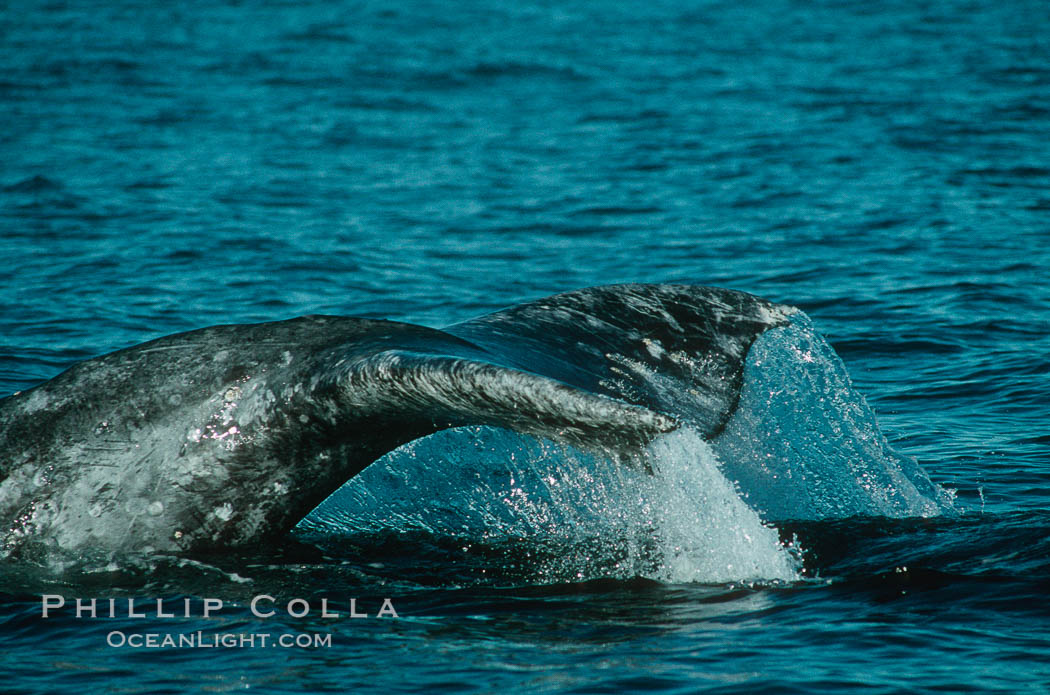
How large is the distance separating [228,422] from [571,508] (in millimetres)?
2282

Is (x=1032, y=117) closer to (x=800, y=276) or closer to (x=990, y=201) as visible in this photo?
(x=990, y=201)

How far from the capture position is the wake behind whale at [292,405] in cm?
579

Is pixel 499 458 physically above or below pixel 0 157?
below

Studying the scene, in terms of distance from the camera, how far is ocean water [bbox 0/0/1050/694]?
19.7 feet

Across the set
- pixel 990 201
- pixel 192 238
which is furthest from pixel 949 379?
pixel 192 238

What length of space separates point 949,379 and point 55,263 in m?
9.98

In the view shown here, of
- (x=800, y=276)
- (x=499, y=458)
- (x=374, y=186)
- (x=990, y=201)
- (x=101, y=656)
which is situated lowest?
(x=101, y=656)

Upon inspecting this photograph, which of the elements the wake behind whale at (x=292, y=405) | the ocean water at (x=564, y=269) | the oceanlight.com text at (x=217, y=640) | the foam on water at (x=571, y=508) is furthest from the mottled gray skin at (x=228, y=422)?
the oceanlight.com text at (x=217, y=640)

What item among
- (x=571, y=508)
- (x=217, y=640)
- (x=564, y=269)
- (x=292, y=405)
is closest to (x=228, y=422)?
(x=292, y=405)

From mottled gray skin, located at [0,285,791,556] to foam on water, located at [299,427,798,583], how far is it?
444mm

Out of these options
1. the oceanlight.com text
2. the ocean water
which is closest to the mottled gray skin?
the ocean water

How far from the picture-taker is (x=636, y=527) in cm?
712

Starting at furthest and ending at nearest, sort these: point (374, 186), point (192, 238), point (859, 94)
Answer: point (859, 94) < point (374, 186) < point (192, 238)

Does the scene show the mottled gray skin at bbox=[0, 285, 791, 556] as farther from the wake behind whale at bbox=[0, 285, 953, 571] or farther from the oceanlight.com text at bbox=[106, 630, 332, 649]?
the oceanlight.com text at bbox=[106, 630, 332, 649]
